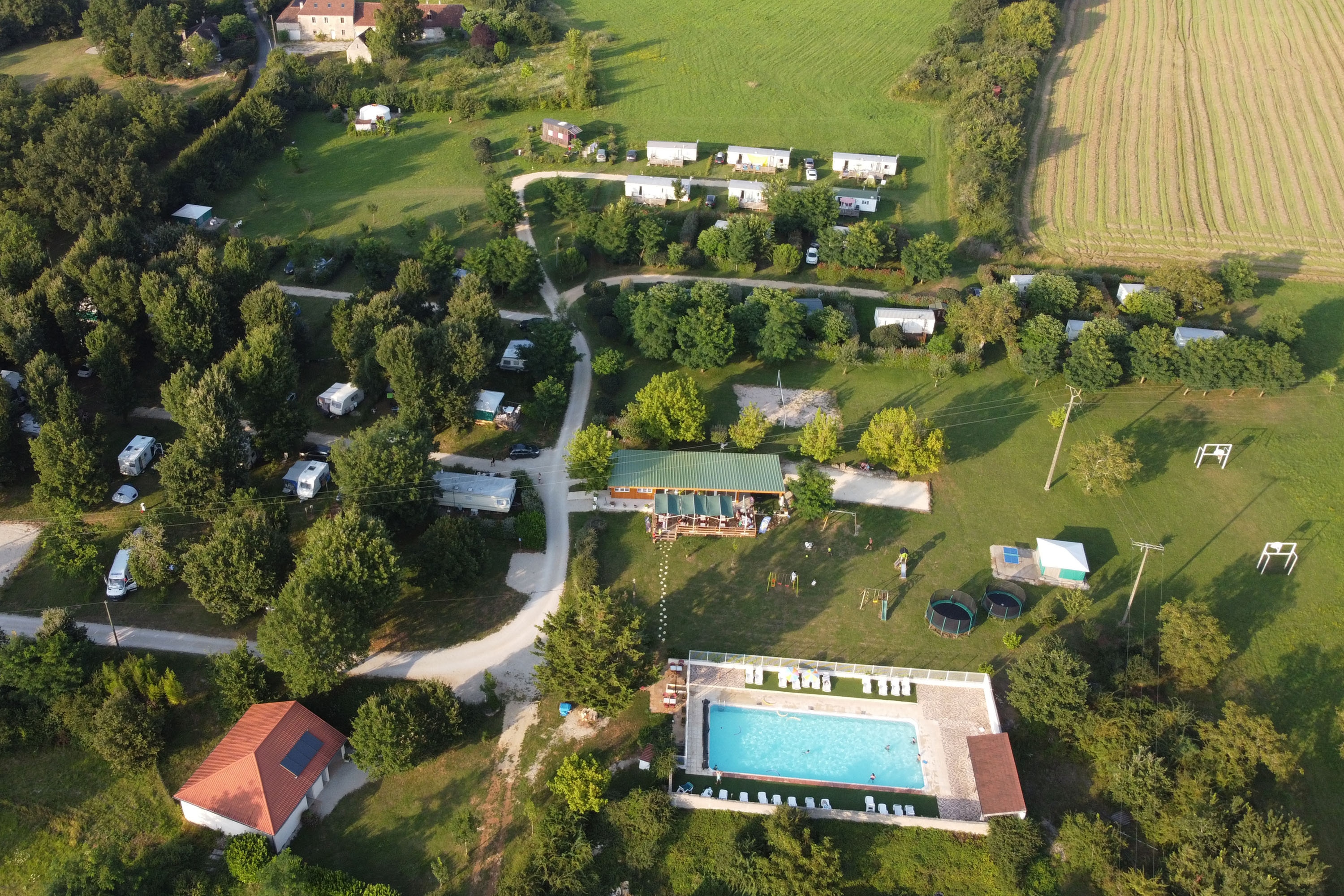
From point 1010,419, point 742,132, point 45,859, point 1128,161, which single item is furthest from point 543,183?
point 45,859

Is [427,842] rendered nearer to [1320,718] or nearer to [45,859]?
[45,859]

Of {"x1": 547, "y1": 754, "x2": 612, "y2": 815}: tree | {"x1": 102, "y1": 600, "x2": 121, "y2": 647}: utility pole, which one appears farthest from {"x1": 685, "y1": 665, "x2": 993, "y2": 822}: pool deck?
{"x1": 102, "y1": 600, "x2": 121, "y2": 647}: utility pole

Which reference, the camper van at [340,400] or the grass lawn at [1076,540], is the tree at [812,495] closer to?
the grass lawn at [1076,540]

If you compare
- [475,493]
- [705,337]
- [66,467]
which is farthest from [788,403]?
A: [66,467]

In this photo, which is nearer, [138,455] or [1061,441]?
[1061,441]

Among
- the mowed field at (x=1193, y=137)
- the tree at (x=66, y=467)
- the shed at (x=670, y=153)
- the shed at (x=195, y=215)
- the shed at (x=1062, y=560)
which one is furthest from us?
the shed at (x=670, y=153)

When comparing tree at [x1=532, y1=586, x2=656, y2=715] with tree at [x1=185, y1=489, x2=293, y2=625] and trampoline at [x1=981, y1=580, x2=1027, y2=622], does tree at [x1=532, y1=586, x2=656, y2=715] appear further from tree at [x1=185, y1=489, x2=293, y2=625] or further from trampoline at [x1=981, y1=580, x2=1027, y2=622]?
trampoline at [x1=981, y1=580, x2=1027, y2=622]

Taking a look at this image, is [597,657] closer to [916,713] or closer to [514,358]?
[916,713]

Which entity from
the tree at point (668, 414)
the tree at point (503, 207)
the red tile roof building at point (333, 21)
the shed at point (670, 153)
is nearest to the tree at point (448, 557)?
the tree at point (668, 414)
